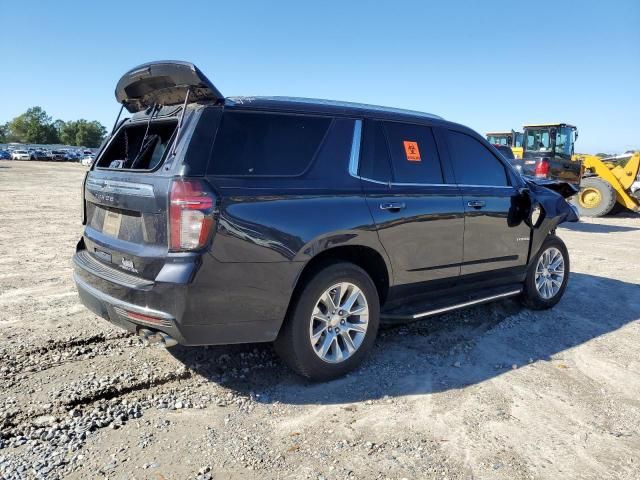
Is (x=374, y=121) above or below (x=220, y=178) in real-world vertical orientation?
above

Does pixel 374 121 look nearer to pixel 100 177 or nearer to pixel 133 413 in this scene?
pixel 100 177

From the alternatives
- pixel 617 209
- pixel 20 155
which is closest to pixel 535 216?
pixel 617 209

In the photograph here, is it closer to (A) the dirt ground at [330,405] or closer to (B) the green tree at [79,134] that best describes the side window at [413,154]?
(A) the dirt ground at [330,405]

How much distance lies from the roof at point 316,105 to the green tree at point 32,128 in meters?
145

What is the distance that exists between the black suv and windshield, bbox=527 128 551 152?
1311 cm

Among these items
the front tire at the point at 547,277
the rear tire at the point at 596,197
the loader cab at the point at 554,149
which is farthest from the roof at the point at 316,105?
the rear tire at the point at 596,197

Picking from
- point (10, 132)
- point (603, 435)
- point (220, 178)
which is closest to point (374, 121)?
point (220, 178)

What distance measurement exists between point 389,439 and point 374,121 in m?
2.33

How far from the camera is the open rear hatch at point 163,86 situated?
318 cm

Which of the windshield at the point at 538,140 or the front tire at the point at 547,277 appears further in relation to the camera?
the windshield at the point at 538,140

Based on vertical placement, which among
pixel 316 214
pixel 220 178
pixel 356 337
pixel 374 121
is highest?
pixel 374 121

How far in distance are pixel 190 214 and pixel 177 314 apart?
0.59 m

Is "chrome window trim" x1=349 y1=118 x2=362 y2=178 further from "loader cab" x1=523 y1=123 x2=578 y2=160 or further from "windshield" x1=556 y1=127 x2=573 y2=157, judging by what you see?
"windshield" x1=556 y1=127 x2=573 y2=157

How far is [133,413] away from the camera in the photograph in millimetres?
3150
